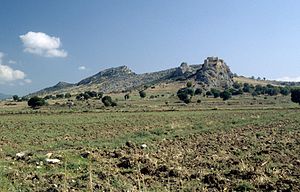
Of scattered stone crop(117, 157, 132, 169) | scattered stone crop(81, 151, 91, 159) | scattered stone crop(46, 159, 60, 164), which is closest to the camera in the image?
scattered stone crop(117, 157, 132, 169)

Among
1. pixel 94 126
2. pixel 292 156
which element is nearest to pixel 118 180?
pixel 292 156

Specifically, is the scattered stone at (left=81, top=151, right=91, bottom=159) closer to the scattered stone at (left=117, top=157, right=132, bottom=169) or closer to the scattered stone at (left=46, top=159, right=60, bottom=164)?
the scattered stone at (left=46, top=159, right=60, bottom=164)

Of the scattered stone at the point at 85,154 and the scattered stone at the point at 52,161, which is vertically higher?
the scattered stone at the point at 52,161

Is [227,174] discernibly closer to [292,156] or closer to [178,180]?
[178,180]

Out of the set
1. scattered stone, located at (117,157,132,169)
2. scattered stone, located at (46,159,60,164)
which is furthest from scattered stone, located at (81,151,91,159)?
scattered stone, located at (117,157,132,169)

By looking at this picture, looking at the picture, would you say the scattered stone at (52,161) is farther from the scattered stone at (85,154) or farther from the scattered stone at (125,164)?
the scattered stone at (125,164)

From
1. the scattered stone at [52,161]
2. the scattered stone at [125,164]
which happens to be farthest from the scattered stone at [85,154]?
the scattered stone at [125,164]

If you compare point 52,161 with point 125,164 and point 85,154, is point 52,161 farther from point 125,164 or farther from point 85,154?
point 125,164

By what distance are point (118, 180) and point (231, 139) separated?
14.5m

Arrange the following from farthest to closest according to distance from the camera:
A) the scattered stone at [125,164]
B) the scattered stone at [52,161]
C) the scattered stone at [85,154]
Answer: the scattered stone at [85,154] → the scattered stone at [52,161] → the scattered stone at [125,164]

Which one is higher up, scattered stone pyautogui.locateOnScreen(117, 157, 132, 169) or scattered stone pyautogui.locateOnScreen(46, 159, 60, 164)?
scattered stone pyautogui.locateOnScreen(46, 159, 60, 164)

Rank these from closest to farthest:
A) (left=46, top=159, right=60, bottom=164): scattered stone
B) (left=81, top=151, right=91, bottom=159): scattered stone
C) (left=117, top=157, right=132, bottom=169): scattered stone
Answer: (left=117, top=157, right=132, bottom=169): scattered stone < (left=46, top=159, right=60, bottom=164): scattered stone < (left=81, top=151, right=91, bottom=159): scattered stone

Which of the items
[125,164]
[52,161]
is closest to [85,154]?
[52,161]

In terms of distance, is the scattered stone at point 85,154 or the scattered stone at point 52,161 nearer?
the scattered stone at point 52,161
